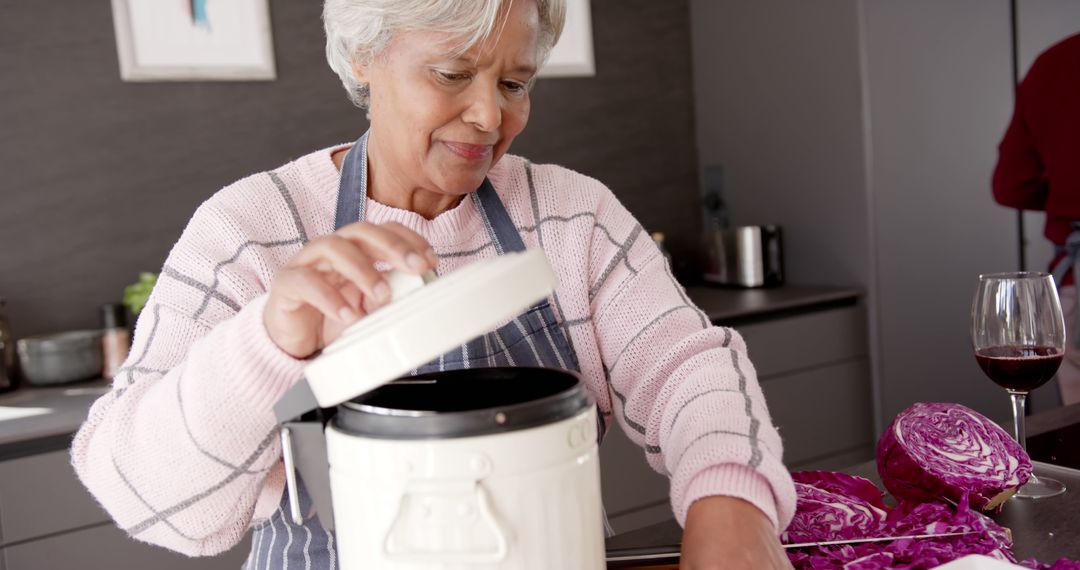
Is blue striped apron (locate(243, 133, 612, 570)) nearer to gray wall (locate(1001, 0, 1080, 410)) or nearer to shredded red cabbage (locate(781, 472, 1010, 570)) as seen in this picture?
shredded red cabbage (locate(781, 472, 1010, 570))

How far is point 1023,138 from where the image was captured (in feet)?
9.39

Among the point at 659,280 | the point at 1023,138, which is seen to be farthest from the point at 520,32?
the point at 1023,138

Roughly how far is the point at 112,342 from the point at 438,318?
205 cm

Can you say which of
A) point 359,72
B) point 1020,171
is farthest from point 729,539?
point 1020,171

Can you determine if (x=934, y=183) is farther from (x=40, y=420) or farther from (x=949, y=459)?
(x=40, y=420)

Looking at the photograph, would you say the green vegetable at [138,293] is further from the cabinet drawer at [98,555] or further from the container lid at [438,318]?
the container lid at [438,318]

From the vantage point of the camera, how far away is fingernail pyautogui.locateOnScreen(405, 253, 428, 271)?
669 millimetres

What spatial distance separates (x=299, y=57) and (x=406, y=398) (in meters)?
2.26

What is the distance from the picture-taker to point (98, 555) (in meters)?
2.02

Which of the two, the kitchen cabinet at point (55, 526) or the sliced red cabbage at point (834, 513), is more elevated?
the sliced red cabbage at point (834, 513)

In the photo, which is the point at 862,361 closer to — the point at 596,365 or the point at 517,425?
the point at 596,365

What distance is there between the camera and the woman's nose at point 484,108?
1113 millimetres

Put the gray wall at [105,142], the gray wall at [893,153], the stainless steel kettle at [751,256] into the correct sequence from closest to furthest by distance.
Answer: the gray wall at [105,142] → the gray wall at [893,153] → the stainless steel kettle at [751,256]

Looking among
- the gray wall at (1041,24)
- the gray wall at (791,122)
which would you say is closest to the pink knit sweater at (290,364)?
the gray wall at (791,122)
